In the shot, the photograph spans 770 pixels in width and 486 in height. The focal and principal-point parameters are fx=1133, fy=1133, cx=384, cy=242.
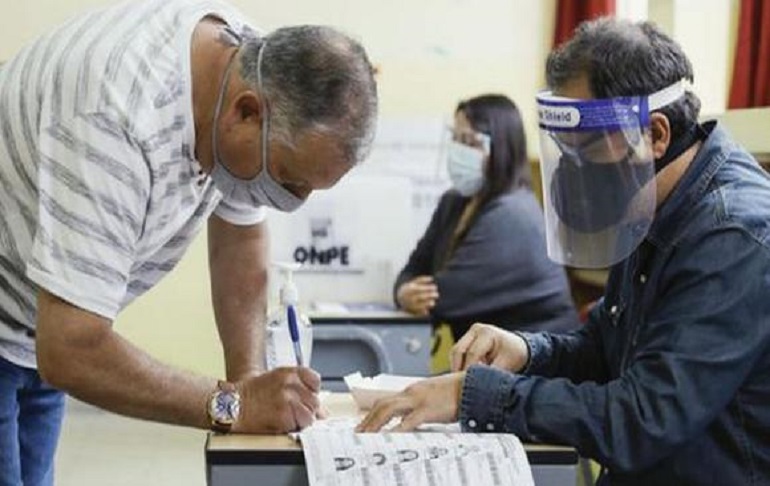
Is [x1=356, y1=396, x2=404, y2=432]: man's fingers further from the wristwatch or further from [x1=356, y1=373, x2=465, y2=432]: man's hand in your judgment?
the wristwatch

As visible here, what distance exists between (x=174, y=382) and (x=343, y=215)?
2.32 metres

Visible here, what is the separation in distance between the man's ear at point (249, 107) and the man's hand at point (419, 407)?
376 mm

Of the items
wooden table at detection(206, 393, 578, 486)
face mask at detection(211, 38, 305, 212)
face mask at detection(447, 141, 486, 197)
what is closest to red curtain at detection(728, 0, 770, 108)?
face mask at detection(447, 141, 486, 197)

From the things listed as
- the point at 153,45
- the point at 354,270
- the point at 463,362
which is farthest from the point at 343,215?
the point at 153,45

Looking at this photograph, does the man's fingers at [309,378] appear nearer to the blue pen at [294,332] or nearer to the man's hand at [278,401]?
the man's hand at [278,401]

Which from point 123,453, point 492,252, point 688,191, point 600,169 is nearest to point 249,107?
point 600,169

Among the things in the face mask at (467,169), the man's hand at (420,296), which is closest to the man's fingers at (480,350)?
the man's hand at (420,296)

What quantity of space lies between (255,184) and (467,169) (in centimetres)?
195

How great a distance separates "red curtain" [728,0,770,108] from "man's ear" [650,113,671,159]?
2.04 m

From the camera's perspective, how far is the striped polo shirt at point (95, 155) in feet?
4.18

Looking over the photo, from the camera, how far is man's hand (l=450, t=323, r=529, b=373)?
1.60m

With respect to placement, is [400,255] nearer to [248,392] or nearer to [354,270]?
[354,270]

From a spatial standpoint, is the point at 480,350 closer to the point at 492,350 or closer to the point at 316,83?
the point at 492,350

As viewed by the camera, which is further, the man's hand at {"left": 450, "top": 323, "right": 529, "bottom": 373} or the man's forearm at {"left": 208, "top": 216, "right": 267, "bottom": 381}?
the man's forearm at {"left": 208, "top": 216, "right": 267, "bottom": 381}
